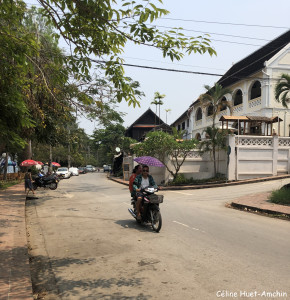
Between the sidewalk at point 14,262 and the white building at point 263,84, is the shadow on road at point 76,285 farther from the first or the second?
the white building at point 263,84

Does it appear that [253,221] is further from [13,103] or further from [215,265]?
[13,103]

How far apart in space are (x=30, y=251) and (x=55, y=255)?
2.51 ft

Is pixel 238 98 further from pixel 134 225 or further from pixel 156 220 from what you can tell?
pixel 156 220

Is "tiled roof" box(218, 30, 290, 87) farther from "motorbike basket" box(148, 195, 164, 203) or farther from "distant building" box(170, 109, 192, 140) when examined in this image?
"motorbike basket" box(148, 195, 164, 203)

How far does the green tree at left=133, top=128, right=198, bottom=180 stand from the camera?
21516mm

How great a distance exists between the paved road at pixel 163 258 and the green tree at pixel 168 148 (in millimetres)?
12243

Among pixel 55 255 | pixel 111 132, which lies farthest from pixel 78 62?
pixel 111 132

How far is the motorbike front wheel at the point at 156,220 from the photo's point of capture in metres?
7.47

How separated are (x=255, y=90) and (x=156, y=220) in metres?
22.6

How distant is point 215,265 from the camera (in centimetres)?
497

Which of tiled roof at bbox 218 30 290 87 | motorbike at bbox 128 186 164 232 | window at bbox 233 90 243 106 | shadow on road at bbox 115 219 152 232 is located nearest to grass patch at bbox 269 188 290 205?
→ shadow on road at bbox 115 219 152 232

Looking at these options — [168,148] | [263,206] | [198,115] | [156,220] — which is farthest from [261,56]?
[156,220]

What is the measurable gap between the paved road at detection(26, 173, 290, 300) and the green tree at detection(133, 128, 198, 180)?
12243 millimetres

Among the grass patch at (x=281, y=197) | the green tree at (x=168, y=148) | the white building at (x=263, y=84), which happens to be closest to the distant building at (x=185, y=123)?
the white building at (x=263, y=84)
